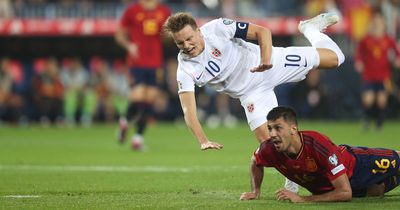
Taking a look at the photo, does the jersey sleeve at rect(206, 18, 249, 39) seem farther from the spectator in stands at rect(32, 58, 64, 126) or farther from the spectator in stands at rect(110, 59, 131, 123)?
the spectator in stands at rect(110, 59, 131, 123)

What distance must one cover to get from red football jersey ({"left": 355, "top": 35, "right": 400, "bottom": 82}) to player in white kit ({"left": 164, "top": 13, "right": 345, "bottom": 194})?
11.9m

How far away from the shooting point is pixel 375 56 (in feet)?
74.1

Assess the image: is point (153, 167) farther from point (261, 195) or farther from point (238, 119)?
point (238, 119)

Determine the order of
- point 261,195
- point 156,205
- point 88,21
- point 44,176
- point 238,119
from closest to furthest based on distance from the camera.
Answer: point 156,205
point 261,195
point 44,176
point 88,21
point 238,119

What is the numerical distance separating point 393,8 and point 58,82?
1012 cm

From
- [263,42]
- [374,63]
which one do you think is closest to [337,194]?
[263,42]

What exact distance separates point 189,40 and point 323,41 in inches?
78.6

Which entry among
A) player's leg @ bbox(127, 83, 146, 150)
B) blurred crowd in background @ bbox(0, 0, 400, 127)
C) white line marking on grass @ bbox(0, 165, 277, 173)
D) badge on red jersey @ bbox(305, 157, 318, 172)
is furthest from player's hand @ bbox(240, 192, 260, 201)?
blurred crowd in background @ bbox(0, 0, 400, 127)

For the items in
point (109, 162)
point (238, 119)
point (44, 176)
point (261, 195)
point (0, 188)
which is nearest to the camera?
point (261, 195)

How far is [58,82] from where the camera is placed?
89.6 feet

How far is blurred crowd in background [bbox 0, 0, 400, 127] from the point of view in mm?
26422

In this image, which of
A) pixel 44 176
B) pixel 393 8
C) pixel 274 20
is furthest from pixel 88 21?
pixel 44 176

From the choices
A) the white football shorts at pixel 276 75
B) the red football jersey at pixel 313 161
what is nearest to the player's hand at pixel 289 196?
the red football jersey at pixel 313 161

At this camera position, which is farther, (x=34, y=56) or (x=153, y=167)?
(x=34, y=56)
